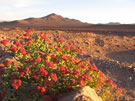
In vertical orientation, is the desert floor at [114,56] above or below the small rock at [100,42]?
below

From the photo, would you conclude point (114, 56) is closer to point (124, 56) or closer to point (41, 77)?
point (124, 56)

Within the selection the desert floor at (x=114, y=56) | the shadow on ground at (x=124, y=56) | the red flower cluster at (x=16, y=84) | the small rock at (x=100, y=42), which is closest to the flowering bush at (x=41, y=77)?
the red flower cluster at (x=16, y=84)

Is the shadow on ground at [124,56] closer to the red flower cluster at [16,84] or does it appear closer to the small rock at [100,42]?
the small rock at [100,42]

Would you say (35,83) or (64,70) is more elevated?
(64,70)

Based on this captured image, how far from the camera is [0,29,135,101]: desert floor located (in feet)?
19.0

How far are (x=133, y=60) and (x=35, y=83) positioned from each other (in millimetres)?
6601

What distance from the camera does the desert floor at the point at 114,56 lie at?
5781mm

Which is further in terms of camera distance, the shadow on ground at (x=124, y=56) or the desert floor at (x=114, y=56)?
the shadow on ground at (x=124, y=56)

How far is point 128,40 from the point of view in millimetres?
12711

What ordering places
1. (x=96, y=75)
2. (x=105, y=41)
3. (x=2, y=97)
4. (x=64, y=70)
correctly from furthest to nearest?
1. (x=105, y=41)
2. (x=96, y=75)
3. (x=64, y=70)
4. (x=2, y=97)

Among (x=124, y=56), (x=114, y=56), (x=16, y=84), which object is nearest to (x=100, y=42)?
(x=114, y=56)

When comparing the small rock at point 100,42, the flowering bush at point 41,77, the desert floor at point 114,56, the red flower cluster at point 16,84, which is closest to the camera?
the red flower cluster at point 16,84

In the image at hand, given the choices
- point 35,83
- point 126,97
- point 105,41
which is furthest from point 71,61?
point 105,41

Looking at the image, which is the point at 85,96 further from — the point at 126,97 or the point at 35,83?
the point at 126,97
